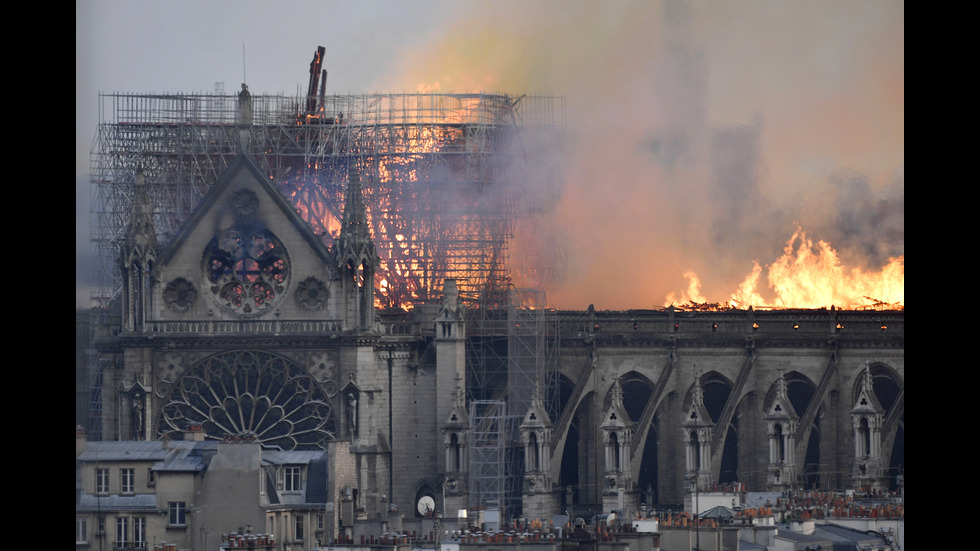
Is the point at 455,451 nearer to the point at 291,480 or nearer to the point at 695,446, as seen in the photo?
the point at 291,480

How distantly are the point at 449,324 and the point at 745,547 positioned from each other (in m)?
23.0

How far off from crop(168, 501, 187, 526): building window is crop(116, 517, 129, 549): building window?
1.38 m

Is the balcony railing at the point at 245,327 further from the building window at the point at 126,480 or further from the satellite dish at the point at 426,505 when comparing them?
the building window at the point at 126,480

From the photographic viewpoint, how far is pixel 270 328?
106062 mm

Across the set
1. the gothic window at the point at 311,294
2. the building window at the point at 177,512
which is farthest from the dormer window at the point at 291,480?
the gothic window at the point at 311,294

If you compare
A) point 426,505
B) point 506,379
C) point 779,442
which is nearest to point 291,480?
point 426,505

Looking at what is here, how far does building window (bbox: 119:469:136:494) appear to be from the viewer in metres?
94.9

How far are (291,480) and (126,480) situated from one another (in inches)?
262

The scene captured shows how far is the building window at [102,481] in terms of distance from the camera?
310ft

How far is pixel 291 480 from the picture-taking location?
99688mm

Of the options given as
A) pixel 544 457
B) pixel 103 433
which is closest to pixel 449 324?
pixel 544 457

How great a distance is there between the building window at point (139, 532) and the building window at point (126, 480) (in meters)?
1.30

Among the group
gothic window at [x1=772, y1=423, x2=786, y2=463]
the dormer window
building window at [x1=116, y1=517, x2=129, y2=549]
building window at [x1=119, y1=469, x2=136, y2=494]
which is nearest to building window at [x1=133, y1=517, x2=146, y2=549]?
building window at [x1=116, y1=517, x2=129, y2=549]

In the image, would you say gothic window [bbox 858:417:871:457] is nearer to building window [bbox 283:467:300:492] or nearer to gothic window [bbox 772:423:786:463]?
gothic window [bbox 772:423:786:463]
